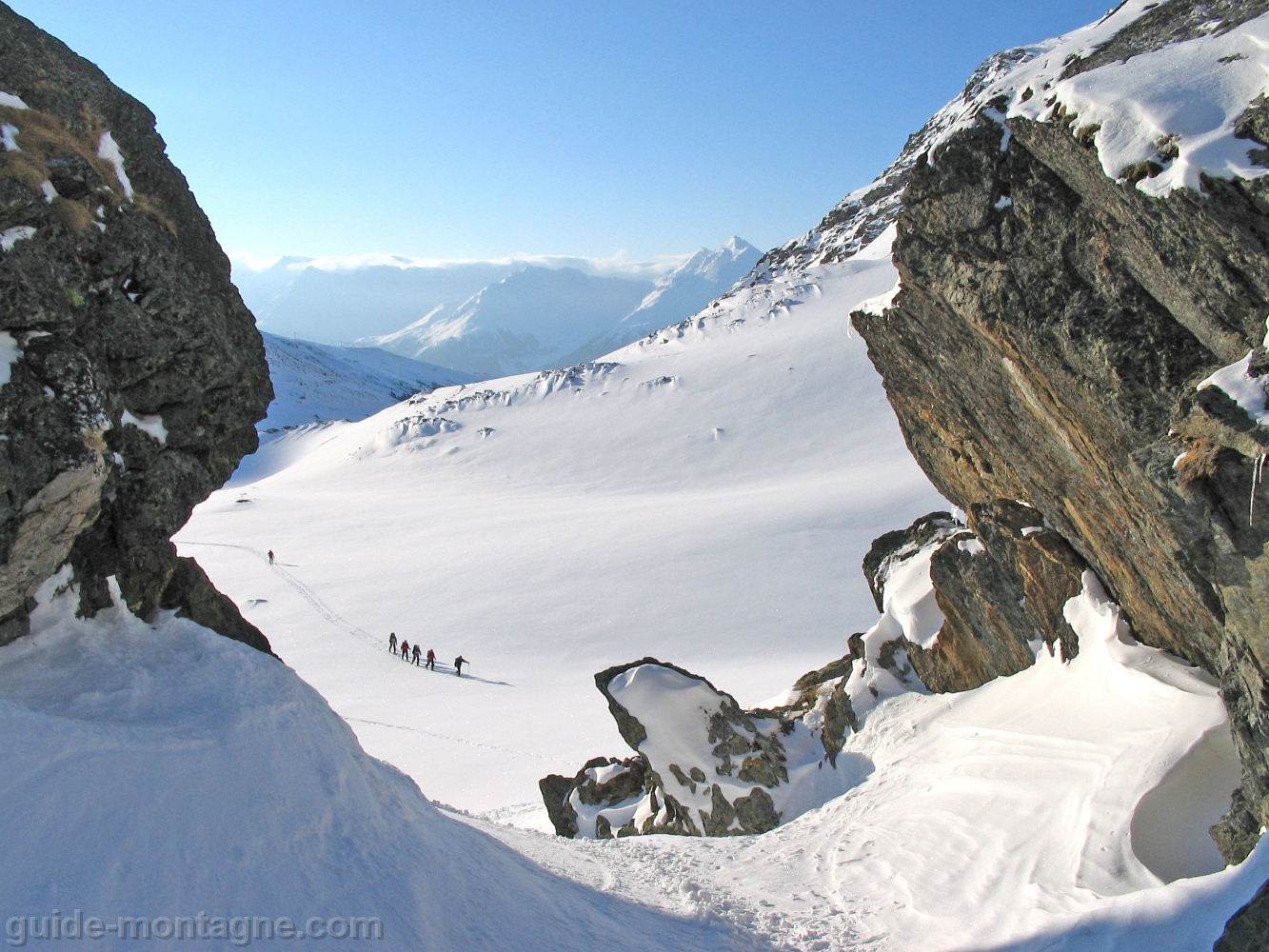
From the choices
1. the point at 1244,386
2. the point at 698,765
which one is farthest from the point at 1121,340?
the point at 698,765

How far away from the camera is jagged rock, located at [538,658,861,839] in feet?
39.2

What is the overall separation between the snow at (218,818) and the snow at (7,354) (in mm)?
1872

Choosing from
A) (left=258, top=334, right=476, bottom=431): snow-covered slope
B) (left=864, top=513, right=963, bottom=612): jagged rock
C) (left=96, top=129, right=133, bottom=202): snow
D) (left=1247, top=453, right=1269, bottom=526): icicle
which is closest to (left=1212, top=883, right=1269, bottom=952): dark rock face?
(left=1247, top=453, right=1269, bottom=526): icicle

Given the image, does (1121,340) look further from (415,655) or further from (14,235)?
(415,655)

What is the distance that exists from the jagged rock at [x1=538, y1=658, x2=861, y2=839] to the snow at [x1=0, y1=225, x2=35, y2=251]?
391 inches

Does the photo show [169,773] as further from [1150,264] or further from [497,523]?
[497,523]

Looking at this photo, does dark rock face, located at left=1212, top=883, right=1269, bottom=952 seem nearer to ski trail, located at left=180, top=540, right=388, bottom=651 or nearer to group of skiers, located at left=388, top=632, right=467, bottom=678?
group of skiers, located at left=388, top=632, right=467, bottom=678

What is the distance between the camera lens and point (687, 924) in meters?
7.96

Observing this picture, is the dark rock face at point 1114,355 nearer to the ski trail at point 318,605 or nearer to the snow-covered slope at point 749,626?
the snow-covered slope at point 749,626

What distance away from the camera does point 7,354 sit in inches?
250

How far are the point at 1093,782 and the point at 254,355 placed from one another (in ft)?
32.3

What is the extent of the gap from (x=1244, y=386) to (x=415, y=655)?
66.7 feet

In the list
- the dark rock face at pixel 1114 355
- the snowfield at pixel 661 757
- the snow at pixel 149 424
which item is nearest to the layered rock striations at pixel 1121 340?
the dark rock face at pixel 1114 355

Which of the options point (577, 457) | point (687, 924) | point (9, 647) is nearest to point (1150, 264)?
point (687, 924)
